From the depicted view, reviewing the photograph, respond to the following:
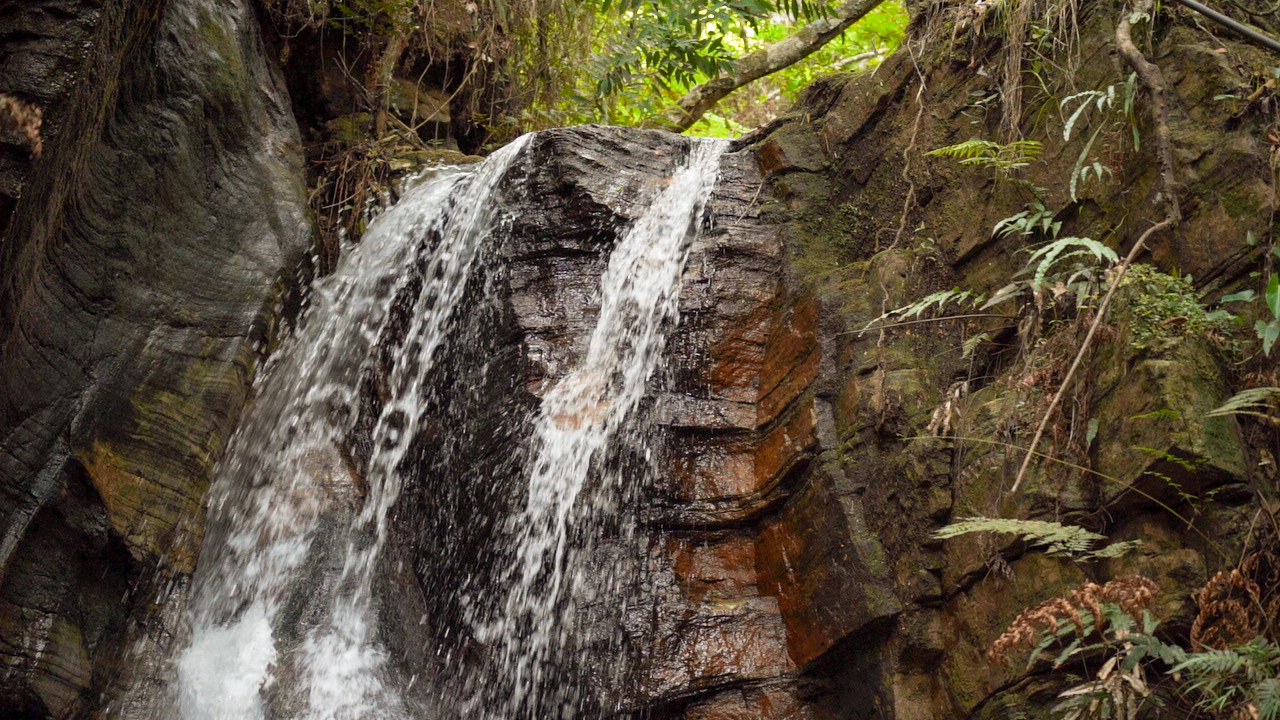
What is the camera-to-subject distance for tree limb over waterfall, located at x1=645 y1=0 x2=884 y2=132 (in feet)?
24.6

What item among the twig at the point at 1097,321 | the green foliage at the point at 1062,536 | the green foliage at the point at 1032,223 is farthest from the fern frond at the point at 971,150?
the green foliage at the point at 1062,536

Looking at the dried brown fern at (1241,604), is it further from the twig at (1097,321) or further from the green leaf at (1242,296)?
the green leaf at (1242,296)

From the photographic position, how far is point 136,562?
14.6ft

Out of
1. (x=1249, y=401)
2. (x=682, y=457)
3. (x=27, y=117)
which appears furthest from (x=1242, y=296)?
(x=27, y=117)

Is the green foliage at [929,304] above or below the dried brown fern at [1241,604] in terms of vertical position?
above

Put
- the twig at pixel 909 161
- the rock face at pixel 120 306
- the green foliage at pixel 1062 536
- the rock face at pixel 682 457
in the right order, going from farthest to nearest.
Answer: the twig at pixel 909 161 < the rock face at pixel 120 306 < the rock face at pixel 682 457 < the green foliage at pixel 1062 536

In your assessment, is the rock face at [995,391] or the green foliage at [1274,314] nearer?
the green foliage at [1274,314]

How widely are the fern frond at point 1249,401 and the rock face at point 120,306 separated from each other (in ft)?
14.0

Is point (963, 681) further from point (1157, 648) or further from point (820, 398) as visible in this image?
point (820, 398)

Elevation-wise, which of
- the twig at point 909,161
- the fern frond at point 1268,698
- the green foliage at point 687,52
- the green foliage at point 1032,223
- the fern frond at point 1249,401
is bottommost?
the fern frond at point 1268,698

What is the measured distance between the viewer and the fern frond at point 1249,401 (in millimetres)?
2596

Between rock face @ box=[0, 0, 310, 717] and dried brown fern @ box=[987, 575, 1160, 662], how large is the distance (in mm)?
3920

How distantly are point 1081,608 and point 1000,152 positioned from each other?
210 centimetres

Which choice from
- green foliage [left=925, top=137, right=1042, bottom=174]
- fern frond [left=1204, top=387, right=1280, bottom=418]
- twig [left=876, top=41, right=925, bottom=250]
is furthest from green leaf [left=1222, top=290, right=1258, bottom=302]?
twig [left=876, top=41, right=925, bottom=250]
